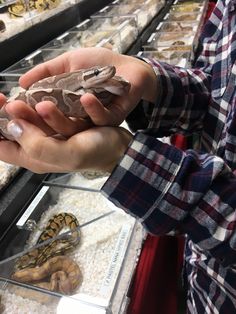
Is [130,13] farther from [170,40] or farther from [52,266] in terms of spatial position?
[52,266]

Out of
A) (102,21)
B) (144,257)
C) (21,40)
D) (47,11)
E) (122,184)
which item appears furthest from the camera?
(102,21)

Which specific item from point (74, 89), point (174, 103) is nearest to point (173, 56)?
point (174, 103)

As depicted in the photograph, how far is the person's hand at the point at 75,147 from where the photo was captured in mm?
610

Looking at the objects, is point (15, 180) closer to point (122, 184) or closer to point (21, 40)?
point (122, 184)

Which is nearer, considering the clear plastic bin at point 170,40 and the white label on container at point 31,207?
the white label on container at point 31,207

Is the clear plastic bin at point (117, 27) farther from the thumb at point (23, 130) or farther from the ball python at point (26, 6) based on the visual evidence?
the thumb at point (23, 130)

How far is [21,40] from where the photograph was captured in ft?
6.08

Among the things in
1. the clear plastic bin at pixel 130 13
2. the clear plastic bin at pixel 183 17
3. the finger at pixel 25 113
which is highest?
the finger at pixel 25 113

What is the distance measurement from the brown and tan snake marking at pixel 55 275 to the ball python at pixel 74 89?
39cm

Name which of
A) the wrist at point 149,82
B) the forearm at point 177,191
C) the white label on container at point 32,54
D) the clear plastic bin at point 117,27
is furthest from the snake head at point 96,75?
the clear plastic bin at point 117,27

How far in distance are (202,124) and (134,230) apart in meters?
0.38

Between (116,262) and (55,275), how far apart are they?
170 mm

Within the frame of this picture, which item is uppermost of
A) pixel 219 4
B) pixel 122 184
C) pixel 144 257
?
pixel 219 4

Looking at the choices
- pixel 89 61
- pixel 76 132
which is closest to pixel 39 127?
pixel 76 132
